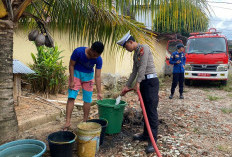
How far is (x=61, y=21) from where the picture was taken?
3969 mm

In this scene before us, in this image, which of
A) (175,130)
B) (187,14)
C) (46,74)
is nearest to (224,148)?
(175,130)

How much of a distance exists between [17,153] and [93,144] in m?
0.98

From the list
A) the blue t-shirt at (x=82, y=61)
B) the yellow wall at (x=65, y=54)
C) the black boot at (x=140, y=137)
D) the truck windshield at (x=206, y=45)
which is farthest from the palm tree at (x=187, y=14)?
the truck windshield at (x=206, y=45)

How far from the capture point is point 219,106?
20.5ft

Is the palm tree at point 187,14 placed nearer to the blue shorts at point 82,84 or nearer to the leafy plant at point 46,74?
the blue shorts at point 82,84

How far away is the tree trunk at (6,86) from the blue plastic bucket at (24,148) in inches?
12.8

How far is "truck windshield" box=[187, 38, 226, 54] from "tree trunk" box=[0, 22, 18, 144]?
823cm

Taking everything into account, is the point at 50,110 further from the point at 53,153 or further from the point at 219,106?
the point at 219,106

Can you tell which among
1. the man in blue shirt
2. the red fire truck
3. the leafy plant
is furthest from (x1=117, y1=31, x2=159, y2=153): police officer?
the red fire truck

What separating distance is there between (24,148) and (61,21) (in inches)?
99.1

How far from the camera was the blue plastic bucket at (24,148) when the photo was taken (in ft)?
7.71

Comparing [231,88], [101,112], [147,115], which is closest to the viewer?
[147,115]

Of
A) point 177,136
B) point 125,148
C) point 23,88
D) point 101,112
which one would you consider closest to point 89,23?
point 101,112

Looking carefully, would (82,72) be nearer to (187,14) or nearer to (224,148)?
(187,14)
